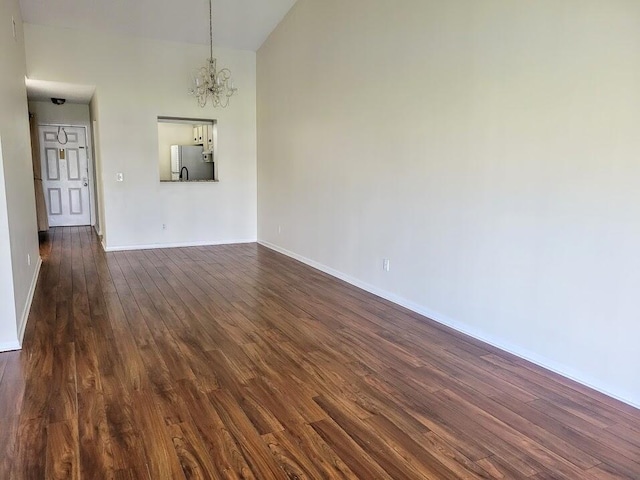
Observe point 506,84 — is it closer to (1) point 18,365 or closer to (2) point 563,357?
(2) point 563,357

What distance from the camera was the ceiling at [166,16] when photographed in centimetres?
546

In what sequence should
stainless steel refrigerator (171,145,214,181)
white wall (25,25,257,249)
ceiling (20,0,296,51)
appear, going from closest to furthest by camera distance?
ceiling (20,0,296,51) < white wall (25,25,257,249) < stainless steel refrigerator (171,145,214,181)

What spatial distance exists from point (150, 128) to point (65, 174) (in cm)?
361

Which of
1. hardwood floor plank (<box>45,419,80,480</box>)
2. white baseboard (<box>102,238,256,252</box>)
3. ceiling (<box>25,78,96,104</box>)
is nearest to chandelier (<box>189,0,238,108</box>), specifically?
ceiling (<box>25,78,96,104</box>)

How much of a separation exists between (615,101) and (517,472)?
1.96m

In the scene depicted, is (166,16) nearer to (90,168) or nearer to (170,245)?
(170,245)

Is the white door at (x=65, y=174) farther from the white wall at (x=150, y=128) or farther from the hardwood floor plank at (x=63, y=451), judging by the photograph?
the hardwood floor plank at (x=63, y=451)

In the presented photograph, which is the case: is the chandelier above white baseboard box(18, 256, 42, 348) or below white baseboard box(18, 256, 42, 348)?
above

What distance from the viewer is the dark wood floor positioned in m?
1.86

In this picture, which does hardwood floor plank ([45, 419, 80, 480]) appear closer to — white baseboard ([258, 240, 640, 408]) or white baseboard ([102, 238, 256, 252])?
white baseboard ([258, 240, 640, 408])

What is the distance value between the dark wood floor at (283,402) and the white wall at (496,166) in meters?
0.35

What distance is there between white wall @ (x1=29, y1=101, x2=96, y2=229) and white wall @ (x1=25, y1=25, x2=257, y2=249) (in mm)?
2691

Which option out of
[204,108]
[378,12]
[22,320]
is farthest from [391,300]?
[204,108]

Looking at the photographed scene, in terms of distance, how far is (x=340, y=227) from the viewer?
16.6 feet
